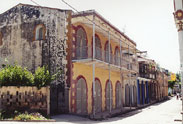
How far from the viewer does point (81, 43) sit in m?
15.3

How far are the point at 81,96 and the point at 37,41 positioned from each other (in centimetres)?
460

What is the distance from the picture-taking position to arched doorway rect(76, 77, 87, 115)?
1422 centimetres

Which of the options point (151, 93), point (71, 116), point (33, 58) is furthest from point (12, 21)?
point (151, 93)

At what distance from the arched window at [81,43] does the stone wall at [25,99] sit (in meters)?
3.82

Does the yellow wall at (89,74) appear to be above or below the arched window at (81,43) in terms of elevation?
below

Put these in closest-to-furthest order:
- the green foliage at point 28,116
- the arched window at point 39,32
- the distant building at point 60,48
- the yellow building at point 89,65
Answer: the green foliage at point 28,116, the distant building at point 60,48, the yellow building at point 89,65, the arched window at point 39,32

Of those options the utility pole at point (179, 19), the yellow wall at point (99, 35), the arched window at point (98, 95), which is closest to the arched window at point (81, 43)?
the yellow wall at point (99, 35)

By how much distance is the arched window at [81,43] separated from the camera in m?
14.8

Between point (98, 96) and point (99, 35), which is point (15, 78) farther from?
point (99, 35)

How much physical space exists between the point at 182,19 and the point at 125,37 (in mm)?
12670

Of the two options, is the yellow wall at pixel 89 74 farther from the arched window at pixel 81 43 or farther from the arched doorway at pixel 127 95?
the arched doorway at pixel 127 95

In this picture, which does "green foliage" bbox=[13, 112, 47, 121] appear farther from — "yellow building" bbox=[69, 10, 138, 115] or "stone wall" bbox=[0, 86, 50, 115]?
"yellow building" bbox=[69, 10, 138, 115]

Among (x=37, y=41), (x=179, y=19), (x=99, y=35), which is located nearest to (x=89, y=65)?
(x=99, y=35)

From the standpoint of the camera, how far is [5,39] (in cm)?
1590
